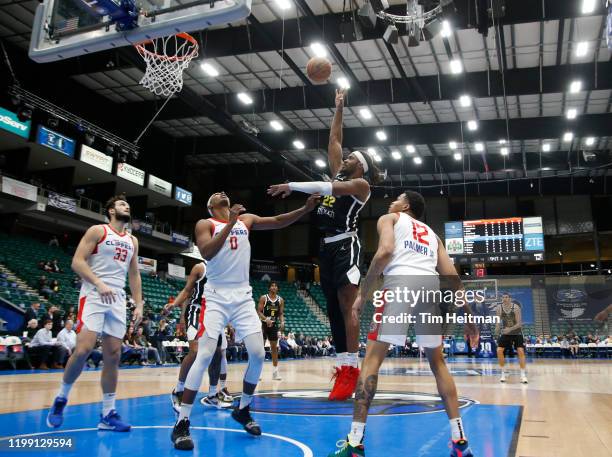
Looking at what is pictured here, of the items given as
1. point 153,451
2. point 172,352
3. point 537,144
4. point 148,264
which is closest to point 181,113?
point 148,264

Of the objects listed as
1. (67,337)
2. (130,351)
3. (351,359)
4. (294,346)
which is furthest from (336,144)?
(294,346)

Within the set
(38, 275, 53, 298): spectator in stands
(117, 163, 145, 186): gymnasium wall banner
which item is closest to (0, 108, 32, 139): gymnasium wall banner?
(117, 163, 145, 186): gymnasium wall banner

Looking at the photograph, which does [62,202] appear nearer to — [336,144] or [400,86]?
[400,86]

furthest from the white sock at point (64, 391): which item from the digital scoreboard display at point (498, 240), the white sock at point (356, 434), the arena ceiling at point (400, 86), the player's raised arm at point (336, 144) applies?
the digital scoreboard display at point (498, 240)

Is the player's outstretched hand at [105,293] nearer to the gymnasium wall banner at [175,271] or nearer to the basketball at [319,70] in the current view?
the basketball at [319,70]

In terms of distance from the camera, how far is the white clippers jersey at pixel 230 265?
4126 millimetres

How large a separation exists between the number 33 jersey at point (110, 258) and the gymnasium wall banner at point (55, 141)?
56.8ft

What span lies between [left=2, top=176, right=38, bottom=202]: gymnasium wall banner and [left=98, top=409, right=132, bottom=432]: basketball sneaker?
16.9 meters

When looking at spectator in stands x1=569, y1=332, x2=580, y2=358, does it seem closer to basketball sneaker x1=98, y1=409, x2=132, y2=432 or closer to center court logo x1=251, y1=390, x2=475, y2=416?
center court logo x1=251, y1=390, x2=475, y2=416

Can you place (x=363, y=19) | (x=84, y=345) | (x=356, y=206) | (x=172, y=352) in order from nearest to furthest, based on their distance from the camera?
(x=84, y=345), (x=356, y=206), (x=363, y=19), (x=172, y=352)

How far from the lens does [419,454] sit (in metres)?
3.21

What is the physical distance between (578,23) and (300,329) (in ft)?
62.9

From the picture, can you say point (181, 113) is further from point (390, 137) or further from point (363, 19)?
point (363, 19)

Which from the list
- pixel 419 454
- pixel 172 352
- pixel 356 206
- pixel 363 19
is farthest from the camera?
pixel 172 352
